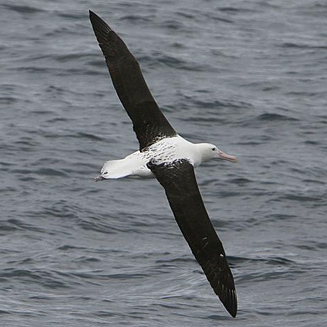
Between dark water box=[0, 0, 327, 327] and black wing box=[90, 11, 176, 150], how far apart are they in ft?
6.35

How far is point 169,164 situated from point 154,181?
447 centimetres

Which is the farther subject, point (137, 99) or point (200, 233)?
point (137, 99)

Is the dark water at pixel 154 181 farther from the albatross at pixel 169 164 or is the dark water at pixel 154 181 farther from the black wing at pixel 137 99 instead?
the black wing at pixel 137 99

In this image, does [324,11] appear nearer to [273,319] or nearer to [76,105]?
[76,105]

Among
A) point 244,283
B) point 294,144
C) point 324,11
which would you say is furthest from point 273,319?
point 324,11

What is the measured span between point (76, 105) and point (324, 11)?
7.79 meters

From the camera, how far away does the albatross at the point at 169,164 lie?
1054 centimetres

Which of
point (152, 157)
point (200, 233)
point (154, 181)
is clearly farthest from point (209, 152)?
point (154, 181)

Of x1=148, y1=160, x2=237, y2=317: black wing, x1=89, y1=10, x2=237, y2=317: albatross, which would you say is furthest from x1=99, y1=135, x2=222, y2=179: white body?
x1=148, y1=160, x2=237, y2=317: black wing

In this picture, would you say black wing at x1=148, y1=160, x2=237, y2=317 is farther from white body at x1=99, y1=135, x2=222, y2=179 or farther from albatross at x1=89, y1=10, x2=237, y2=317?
white body at x1=99, y1=135, x2=222, y2=179

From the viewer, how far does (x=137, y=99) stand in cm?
1166

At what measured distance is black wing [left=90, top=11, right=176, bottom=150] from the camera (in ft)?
38.0

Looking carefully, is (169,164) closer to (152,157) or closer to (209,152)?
(152,157)

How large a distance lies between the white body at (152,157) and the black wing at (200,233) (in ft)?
0.83
